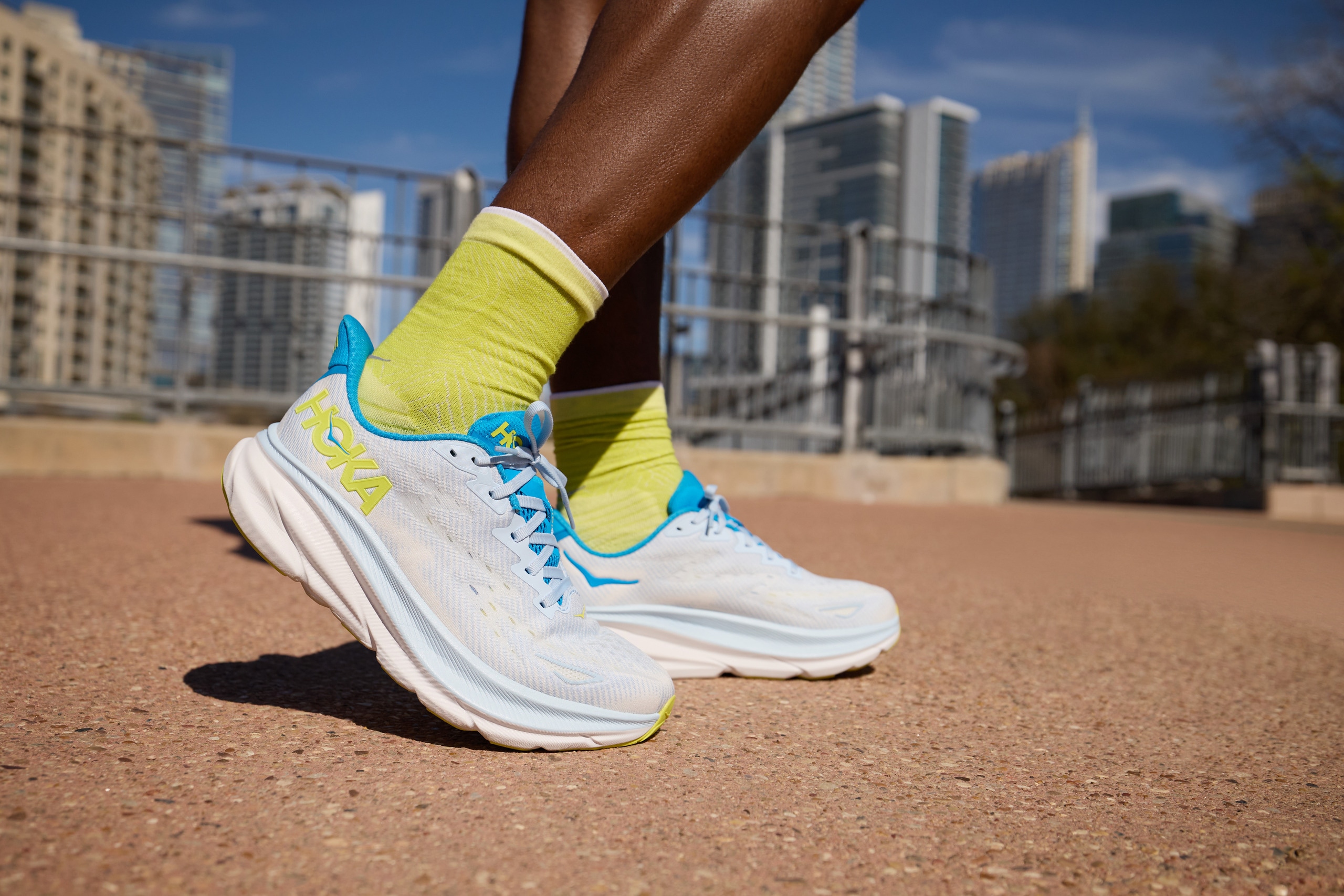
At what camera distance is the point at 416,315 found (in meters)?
1.05

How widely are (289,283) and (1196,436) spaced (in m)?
10.4

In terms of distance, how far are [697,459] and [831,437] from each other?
1.19 metres

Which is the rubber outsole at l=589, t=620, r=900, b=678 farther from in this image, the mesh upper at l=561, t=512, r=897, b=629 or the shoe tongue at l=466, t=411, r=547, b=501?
the shoe tongue at l=466, t=411, r=547, b=501

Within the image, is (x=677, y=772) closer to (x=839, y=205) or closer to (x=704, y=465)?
(x=704, y=465)

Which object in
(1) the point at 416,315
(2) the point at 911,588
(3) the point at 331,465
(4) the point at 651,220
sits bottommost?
(2) the point at 911,588

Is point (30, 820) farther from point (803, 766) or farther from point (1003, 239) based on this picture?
point (1003, 239)

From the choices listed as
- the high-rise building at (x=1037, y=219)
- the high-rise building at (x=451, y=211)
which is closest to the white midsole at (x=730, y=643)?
the high-rise building at (x=451, y=211)

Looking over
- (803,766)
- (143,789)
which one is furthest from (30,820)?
(803,766)

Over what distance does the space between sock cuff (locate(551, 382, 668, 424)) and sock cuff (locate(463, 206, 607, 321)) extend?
43cm

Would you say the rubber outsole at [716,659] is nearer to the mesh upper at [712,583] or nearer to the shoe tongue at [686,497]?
the mesh upper at [712,583]

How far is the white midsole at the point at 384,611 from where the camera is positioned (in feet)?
3.07

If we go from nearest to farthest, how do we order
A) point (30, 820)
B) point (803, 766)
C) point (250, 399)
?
point (30, 820) < point (803, 766) < point (250, 399)

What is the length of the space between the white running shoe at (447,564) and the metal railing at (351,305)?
459 cm

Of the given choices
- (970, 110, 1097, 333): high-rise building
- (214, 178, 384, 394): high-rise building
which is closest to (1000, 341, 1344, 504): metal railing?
(214, 178, 384, 394): high-rise building
